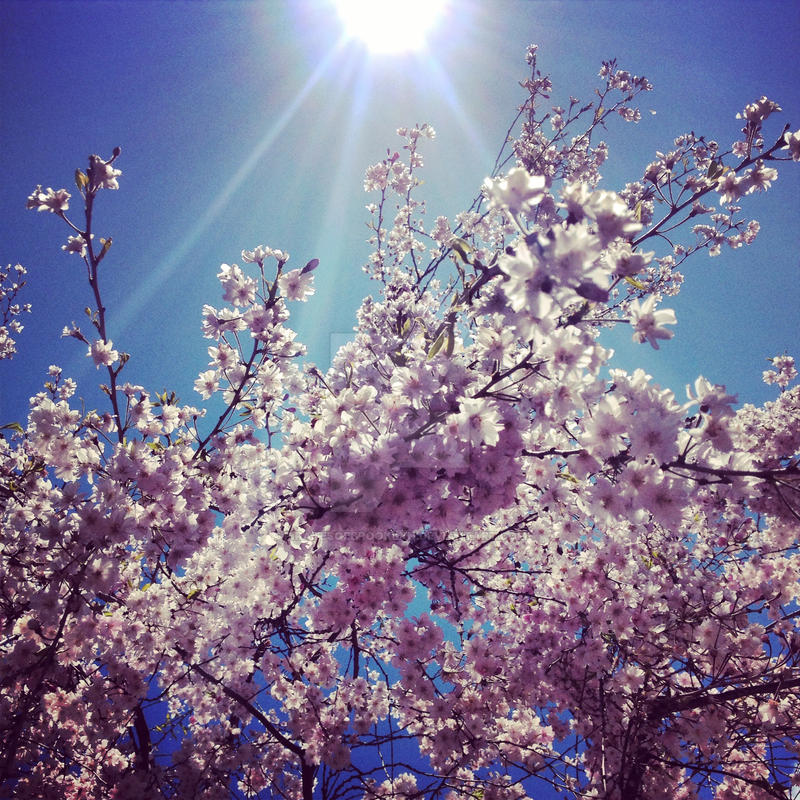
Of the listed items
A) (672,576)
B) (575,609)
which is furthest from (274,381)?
(672,576)

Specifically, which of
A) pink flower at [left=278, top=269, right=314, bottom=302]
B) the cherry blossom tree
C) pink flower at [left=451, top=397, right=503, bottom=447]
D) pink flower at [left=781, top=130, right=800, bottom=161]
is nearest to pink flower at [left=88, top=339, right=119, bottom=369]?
the cherry blossom tree

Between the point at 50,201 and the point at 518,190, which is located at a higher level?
the point at 50,201

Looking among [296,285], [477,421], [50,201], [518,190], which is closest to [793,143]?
[518,190]

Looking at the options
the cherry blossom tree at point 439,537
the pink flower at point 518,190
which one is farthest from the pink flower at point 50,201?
the pink flower at point 518,190

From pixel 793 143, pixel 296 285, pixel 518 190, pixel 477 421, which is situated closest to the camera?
pixel 518 190

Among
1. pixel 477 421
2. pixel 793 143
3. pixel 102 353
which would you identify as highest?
pixel 793 143

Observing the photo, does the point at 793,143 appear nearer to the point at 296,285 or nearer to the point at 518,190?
the point at 518,190

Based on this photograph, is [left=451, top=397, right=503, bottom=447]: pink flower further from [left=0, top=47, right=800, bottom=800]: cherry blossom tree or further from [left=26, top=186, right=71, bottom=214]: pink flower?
[left=26, top=186, right=71, bottom=214]: pink flower

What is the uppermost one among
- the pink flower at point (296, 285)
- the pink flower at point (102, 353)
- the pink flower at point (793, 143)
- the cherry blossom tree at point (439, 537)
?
the pink flower at point (793, 143)

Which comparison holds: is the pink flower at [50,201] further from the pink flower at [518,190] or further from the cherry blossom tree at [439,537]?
the pink flower at [518,190]

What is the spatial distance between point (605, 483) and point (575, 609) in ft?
6.78

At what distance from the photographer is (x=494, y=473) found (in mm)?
1934

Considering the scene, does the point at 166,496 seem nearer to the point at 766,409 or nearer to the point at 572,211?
the point at 572,211

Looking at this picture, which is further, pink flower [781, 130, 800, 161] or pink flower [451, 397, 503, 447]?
pink flower [781, 130, 800, 161]
